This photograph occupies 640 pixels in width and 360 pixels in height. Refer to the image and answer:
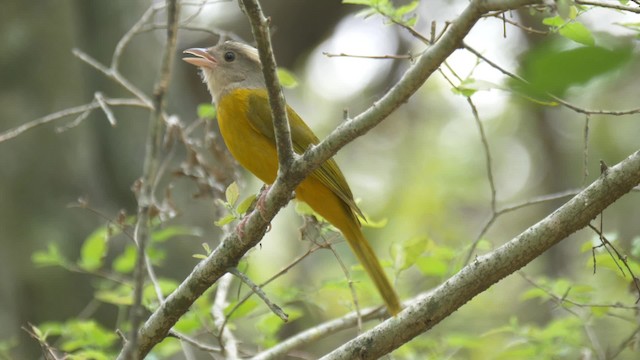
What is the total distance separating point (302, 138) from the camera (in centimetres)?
424

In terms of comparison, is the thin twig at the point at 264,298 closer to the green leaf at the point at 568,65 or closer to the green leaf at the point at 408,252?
the green leaf at the point at 408,252

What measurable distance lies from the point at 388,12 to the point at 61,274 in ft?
13.3

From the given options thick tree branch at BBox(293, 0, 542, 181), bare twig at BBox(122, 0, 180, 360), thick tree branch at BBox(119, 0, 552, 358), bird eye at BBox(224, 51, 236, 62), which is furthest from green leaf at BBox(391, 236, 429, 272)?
bare twig at BBox(122, 0, 180, 360)

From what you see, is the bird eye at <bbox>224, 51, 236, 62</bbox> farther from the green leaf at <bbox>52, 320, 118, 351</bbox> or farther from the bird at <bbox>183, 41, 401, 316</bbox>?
the green leaf at <bbox>52, 320, 118, 351</bbox>

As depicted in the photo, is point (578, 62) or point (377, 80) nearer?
point (578, 62)

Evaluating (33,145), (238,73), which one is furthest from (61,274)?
(238,73)

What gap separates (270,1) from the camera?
8.62m

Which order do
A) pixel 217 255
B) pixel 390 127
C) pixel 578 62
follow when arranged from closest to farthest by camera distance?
pixel 578 62 < pixel 217 255 < pixel 390 127

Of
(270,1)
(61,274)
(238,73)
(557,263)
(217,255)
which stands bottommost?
(557,263)

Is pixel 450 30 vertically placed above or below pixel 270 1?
below

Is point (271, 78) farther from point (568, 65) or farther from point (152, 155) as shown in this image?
point (568, 65)

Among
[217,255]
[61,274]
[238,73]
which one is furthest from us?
[61,274]

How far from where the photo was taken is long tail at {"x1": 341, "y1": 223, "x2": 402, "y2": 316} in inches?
154

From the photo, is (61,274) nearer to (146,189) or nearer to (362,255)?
(362,255)
